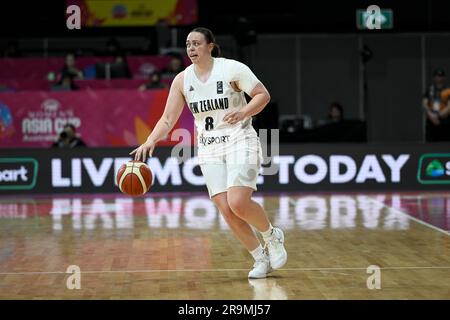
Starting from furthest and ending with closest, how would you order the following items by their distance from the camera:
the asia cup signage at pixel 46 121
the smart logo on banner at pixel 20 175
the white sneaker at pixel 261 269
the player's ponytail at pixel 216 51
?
the asia cup signage at pixel 46 121 → the smart logo on banner at pixel 20 175 → the player's ponytail at pixel 216 51 → the white sneaker at pixel 261 269

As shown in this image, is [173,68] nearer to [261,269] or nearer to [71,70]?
[71,70]

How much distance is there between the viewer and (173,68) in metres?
18.7

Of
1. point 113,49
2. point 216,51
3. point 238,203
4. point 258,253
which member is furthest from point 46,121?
point 238,203

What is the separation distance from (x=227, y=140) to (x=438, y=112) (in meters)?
11.1

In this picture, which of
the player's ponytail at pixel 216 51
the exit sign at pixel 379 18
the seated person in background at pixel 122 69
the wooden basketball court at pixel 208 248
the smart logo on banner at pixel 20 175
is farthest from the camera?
the exit sign at pixel 379 18

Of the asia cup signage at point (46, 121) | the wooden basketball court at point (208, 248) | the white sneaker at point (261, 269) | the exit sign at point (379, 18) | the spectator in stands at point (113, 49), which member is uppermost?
the exit sign at point (379, 18)

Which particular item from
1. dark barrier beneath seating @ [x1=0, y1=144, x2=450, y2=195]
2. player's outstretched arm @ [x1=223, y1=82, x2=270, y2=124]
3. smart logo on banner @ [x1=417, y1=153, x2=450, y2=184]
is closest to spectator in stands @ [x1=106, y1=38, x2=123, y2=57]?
dark barrier beneath seating @ [x1=0, y1=144, x2=450, y2=195]

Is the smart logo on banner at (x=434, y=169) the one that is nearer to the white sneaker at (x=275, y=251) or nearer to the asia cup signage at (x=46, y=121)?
the asia cup signage at (x=46, y=121)

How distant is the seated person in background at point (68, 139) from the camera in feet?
57.3

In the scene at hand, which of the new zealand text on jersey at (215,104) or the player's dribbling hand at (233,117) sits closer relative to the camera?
the player's dribbling hand at (233,117)

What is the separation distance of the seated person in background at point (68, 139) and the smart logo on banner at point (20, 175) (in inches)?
21.9

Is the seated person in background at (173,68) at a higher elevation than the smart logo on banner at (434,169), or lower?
higher

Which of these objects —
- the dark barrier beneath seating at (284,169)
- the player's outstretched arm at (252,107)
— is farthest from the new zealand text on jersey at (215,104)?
the dark barrier beneath seating at (284,169)
